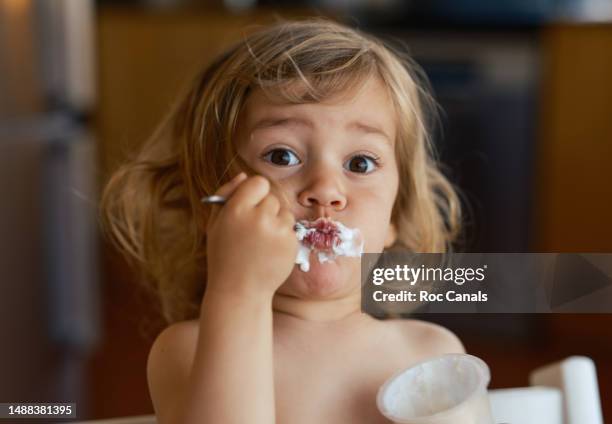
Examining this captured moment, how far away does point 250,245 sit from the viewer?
41 centimetres

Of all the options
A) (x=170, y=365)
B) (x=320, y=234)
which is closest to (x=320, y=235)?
(x=320, y=234)

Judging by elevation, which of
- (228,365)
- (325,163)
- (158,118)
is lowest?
(228,365)

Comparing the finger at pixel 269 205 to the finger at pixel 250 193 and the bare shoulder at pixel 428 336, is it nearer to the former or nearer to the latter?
the finger at pixel 250 193

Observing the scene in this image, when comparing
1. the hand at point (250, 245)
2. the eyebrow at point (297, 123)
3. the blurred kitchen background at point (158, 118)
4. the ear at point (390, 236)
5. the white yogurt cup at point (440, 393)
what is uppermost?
the blurred kitchen background at point (158, 118)

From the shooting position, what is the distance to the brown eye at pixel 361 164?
1.55 ft

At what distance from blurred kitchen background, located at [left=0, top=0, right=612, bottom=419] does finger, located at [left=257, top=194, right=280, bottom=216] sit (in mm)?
176

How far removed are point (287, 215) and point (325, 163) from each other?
4 centimetres

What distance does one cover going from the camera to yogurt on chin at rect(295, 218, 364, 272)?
447 mm

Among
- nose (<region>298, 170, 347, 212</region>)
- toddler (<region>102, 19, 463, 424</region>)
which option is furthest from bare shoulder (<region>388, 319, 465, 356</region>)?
nose (<region>298, 170, 347, 212</region>)

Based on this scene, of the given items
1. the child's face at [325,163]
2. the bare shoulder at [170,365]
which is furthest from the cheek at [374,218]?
the bare shoulder at [170,365]

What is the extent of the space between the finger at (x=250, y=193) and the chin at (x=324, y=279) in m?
0.05

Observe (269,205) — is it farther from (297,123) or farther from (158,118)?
(158,118)

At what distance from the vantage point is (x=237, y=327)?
1.36 ft

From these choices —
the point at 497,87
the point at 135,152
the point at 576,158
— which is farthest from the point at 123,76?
the point at 135,152
